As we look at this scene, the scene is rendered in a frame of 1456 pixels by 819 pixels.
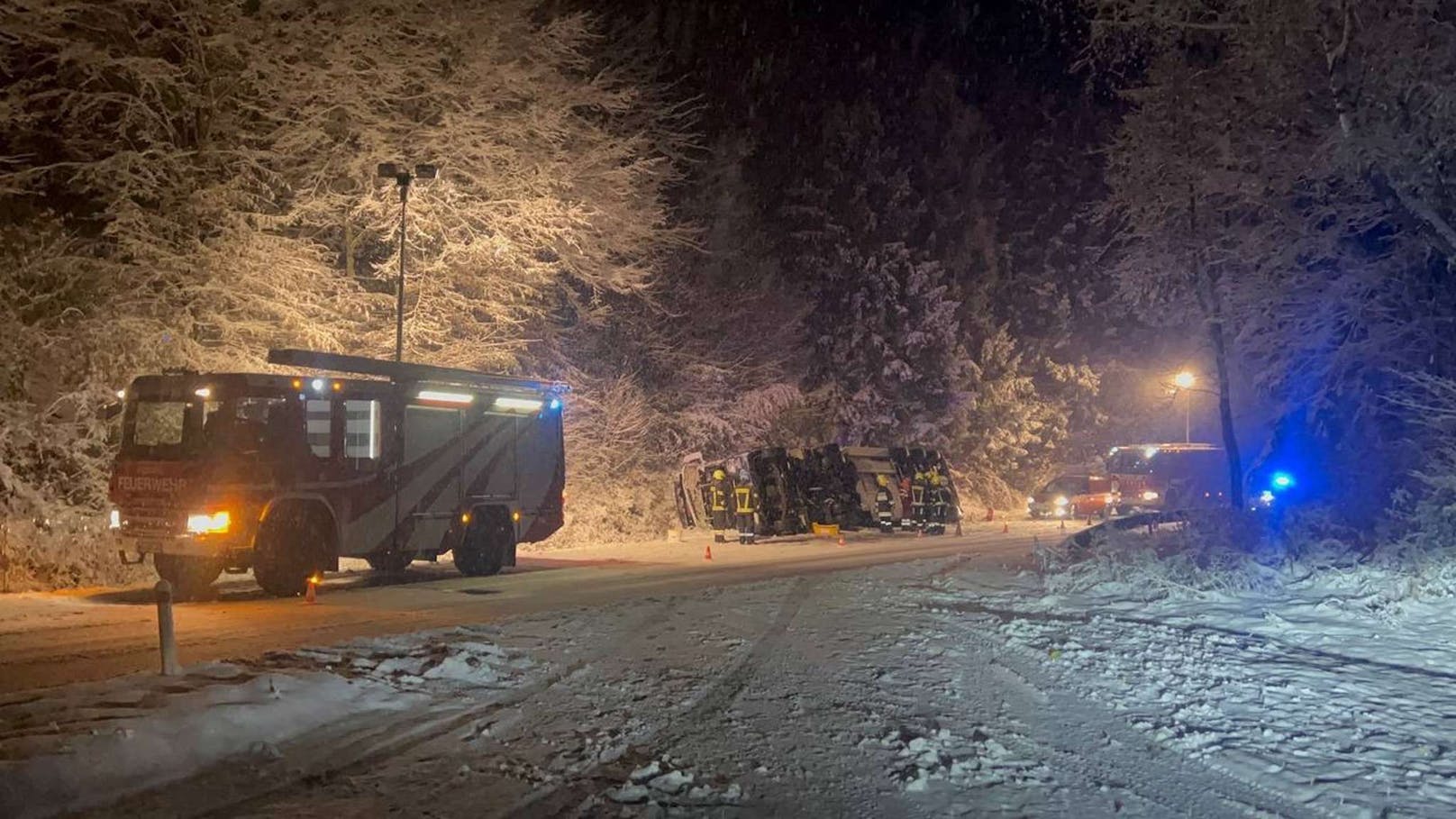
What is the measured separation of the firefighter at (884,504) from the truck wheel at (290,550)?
16.4m

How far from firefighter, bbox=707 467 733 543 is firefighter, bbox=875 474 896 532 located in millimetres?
4261

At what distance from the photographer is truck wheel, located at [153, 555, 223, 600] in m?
14.4

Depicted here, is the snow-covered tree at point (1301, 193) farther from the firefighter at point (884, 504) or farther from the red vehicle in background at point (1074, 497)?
the red vehicle in background at point (1074, 497)

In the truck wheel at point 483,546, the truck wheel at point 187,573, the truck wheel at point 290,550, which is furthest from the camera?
the truck wheel at point 483,546

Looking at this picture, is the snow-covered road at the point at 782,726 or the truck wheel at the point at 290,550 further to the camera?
the truck wheel at the point at 290,550

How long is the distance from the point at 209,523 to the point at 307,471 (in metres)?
1.44

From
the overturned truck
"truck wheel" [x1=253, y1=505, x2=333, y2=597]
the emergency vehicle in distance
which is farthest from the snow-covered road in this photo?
the overturned truck

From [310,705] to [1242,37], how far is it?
44.5ft

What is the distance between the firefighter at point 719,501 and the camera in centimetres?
2650

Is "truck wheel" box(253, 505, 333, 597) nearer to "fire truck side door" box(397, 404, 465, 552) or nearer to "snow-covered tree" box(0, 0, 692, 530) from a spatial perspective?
"fire truck side door" box(397, 404, 465, 552)

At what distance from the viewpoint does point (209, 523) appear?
13.7 meters

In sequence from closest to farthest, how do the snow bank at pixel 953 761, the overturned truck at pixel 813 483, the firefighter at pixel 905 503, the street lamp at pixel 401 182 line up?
the snow bank at pixel 953 761, the street lamp at pixel 401 182, the overturned truck at pixel 813 483, the firefighter at pixel 905 503

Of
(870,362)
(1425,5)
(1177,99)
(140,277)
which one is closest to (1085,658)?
(1425,5)

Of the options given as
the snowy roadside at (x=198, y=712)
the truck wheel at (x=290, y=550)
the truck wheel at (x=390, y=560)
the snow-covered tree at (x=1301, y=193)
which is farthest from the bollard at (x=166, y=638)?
the snow-covered tree at (x=1301, y=193)
